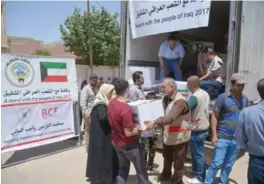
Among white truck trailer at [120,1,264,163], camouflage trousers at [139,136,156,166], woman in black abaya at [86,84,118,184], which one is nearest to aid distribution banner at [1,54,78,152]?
white truck trailer at [120,1,264,163]

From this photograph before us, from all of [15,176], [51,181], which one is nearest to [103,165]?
[51,181]

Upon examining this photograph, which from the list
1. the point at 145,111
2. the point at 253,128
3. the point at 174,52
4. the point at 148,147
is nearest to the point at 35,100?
the point at 148,147

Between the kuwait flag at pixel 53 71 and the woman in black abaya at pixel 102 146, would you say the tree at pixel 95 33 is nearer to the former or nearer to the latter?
the kuwait flag at pixel 53 71

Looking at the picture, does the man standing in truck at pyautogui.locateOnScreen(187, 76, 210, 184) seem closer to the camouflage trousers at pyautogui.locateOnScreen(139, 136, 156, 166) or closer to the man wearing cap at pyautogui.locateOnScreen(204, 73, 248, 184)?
the man wearing cap at pyautogui.locateOnScreen(204, 73, 248, 184)

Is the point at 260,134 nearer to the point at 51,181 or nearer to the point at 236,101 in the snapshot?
the point at 236,101

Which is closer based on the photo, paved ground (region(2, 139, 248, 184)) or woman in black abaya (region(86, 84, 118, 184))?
woman in black abaya (region(86, 84, 118, 184))

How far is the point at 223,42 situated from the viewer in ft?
24.5

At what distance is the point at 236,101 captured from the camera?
10.7 ft

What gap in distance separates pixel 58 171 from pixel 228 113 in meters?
2.89

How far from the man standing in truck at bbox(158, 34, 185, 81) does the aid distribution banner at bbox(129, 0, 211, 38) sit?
65cm

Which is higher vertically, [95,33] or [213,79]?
[95,33]

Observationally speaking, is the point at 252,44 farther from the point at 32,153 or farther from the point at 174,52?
the point at 32,153

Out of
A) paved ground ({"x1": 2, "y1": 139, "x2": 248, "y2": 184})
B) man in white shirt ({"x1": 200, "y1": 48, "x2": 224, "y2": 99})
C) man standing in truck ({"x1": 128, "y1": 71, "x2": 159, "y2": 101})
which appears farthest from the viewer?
man in white shirt ({"x1": 200, "y1": 48, "x2": 224, "y2": 99})

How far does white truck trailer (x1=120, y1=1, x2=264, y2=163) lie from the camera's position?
4098 mm
